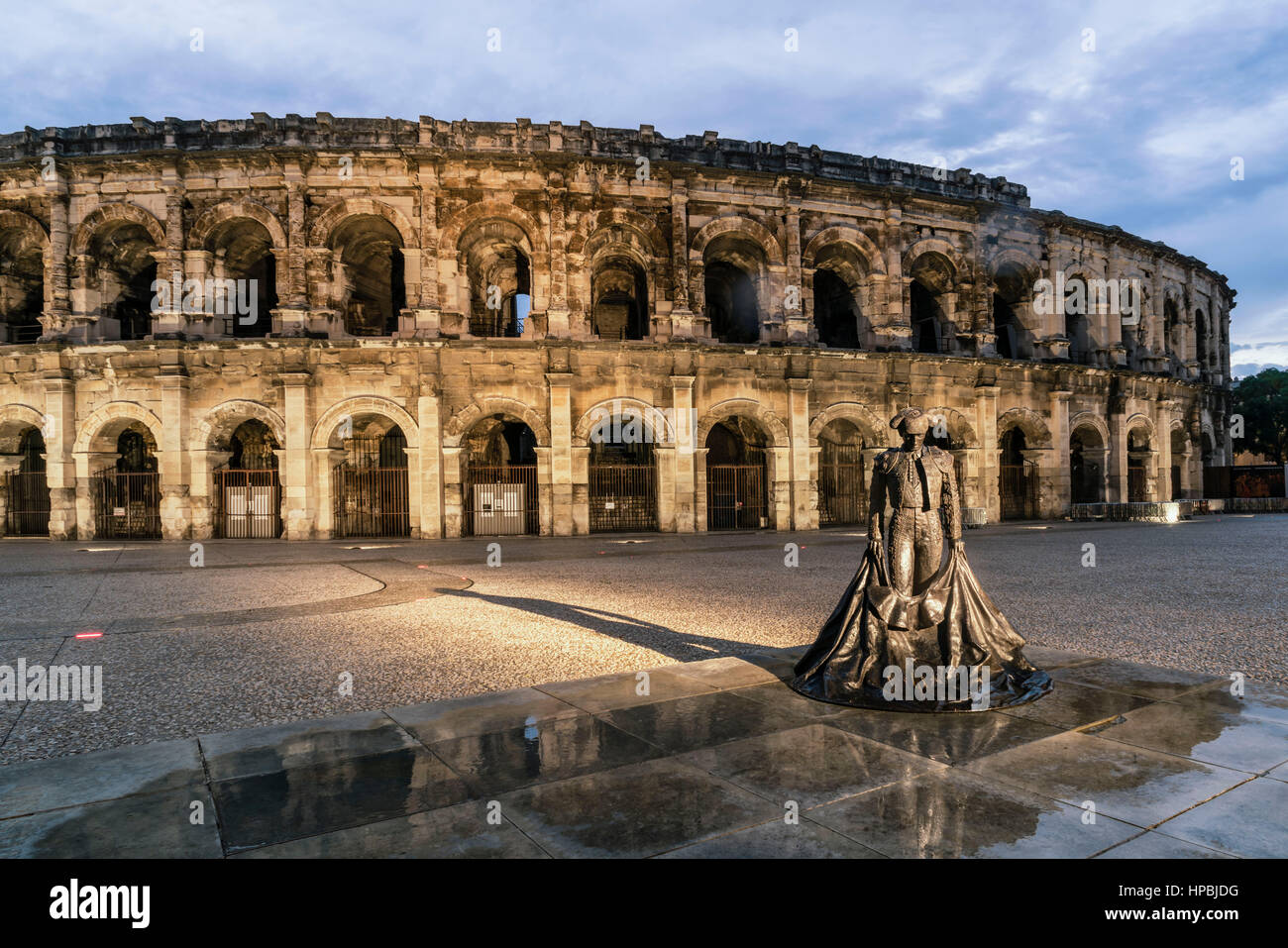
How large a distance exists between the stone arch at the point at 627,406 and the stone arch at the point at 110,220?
12.2 meters

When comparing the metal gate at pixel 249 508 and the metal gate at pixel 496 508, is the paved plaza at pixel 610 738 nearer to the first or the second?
the metal gate at pixel 496 508

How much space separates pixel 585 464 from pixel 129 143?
49.8 feet

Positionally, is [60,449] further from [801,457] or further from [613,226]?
[801,457]

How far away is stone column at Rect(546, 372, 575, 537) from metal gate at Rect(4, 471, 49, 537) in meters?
14.7

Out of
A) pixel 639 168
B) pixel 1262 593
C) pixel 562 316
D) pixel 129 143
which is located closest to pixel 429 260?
pixel 562 316

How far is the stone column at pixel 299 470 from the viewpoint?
58.7ft

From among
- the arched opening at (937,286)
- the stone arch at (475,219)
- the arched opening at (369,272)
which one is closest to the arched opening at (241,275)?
the arched opening at (369,272)

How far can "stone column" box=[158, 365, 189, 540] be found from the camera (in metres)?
18.1

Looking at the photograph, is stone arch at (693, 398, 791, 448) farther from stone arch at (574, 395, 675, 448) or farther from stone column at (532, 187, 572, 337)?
stone column at (532, 187, 572, 337)

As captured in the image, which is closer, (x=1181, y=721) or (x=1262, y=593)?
(x=1181, y=721)

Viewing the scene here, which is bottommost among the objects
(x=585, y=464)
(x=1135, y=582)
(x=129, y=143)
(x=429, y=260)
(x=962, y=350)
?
(x=1135, y=582)

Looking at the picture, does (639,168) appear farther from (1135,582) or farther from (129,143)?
(1135,582)

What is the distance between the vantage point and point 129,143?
18.8 meters

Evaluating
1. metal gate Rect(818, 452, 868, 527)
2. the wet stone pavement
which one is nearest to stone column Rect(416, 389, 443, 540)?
metal gate Rect(818, 452, 868, 527)
